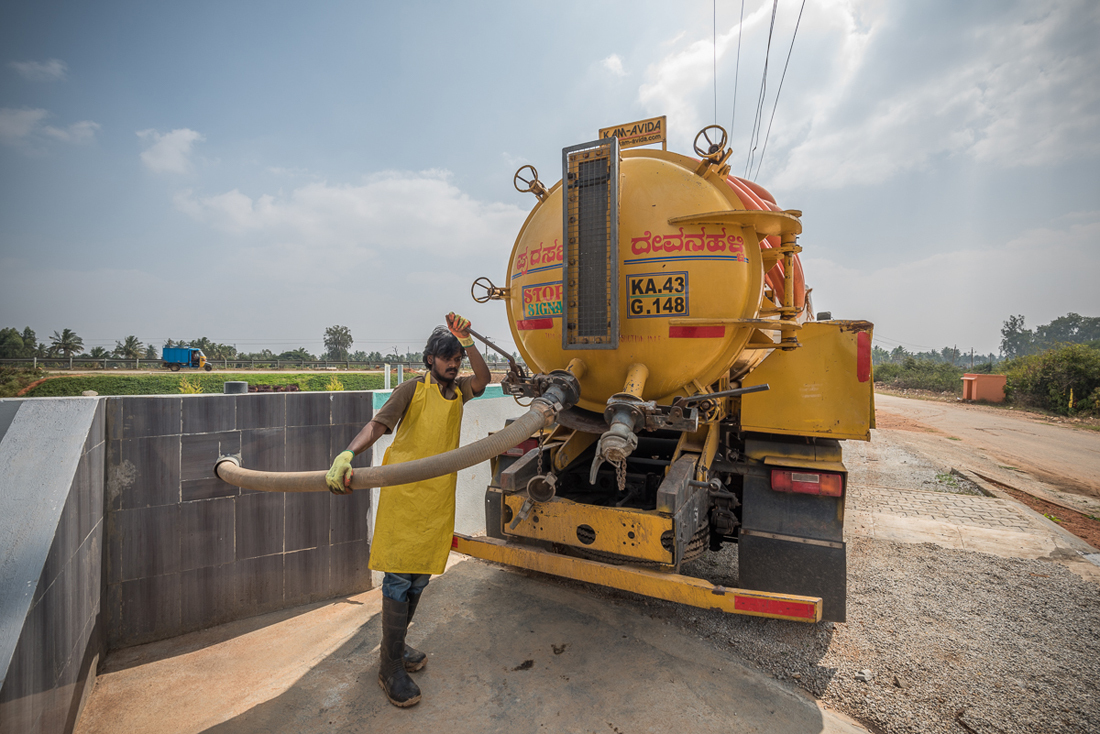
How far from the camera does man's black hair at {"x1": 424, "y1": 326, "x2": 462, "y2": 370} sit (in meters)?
2.71

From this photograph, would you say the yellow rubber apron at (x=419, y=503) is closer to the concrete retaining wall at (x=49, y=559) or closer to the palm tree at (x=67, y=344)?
the concrete retaining wall at (x=49, y=559)

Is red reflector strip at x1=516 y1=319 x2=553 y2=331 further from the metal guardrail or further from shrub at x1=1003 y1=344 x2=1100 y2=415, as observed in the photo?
shrub at x1=1003 y1=344 x2=1100 y2=415

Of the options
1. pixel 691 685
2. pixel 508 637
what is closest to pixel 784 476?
pixel 691 685

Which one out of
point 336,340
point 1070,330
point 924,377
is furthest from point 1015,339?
point 336,340

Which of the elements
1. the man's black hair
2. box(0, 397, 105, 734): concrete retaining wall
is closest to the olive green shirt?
the man's black hair

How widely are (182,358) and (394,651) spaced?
35.1 meters

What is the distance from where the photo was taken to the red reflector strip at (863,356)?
322cm

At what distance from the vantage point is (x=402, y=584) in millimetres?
2562

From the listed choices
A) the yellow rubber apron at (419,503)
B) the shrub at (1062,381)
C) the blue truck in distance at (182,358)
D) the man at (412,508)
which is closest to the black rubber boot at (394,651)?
the man at (412,508)

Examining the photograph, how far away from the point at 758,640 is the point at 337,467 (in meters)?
2.92

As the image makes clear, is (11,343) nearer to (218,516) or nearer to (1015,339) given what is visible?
(218,516)

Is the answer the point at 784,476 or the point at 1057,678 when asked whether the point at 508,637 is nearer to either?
the point at 784,476

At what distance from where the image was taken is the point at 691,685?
2668 millimetres

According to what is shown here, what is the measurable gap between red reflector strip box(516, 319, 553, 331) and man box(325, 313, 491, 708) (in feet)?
2.12
